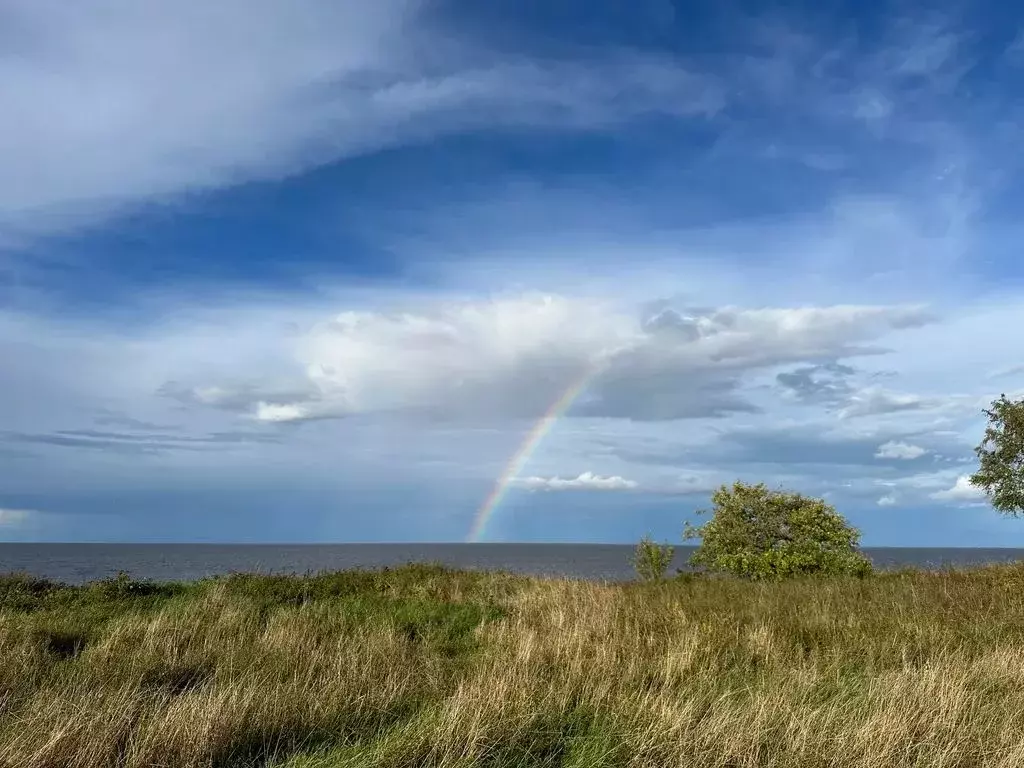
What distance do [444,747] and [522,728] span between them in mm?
852

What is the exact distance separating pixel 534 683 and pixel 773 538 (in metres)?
21.5

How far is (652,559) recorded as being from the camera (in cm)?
2569

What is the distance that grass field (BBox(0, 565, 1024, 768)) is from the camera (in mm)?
5680

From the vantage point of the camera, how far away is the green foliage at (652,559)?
25.6 metres

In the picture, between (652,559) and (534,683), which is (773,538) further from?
(534,683)

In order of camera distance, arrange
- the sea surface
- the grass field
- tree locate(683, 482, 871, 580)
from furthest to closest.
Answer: the sea surface < tree locate(683, 482, 871, 580) < the grass field

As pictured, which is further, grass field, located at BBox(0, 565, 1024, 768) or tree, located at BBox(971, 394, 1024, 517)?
tree, located at BBox(971, 394, 1024, 517)

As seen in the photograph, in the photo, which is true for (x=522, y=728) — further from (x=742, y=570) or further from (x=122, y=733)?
(x=742, y=570)

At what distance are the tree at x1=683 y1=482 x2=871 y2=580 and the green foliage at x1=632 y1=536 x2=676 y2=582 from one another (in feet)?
6.04

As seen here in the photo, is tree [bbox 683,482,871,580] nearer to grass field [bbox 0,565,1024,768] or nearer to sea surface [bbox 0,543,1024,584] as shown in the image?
sea surface [bbox 0,543,1024,584]

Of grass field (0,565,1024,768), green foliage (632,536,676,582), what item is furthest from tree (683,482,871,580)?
grass field (0,565,1024,768)

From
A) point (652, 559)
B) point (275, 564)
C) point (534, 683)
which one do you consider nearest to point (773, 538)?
point (652, 559)

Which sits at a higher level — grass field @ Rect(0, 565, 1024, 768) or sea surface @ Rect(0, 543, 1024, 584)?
grass field @ Rect(0, 565, 1024, 768)

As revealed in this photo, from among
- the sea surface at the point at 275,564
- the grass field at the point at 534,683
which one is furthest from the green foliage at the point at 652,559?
the grass field at the point at 534,683
